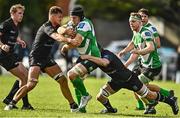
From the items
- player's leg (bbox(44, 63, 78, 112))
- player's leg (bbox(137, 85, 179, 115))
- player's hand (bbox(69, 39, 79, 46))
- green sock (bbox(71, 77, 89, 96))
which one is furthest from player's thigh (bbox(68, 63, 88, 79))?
player's leg (bbox(137, 85, 179, 115))

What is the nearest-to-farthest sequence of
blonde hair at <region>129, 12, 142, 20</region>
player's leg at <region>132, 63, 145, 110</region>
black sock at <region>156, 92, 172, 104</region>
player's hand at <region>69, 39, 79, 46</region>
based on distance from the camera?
player's hand at <region>69, 39, 79, 46</region>, black sock at <region>156, 92, 172, 104</region>, blonde hair at <region>129, 12, 142, 20</region>, player's leg at <region>132, 63, 145, 110</region>

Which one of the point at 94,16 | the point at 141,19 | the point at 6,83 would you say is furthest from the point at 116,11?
the point at 141,19

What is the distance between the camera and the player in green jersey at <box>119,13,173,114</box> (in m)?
17.1

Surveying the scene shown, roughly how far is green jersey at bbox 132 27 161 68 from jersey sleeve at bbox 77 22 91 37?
1583 mm

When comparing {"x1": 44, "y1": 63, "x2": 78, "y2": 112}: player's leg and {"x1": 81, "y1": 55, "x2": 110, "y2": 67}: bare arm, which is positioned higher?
{"x1": 81, "y1": 55, "x2": 110, "y2": 67}: bare arm

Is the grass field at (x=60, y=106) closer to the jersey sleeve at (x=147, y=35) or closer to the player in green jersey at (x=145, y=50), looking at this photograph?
the player in green jersey at (x=145, y=50)

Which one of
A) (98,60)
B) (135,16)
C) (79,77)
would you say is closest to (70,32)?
(98,60)

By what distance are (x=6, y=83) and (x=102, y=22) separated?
36143 millimetres

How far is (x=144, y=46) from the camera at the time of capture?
17406mm

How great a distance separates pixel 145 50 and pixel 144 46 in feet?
2.18

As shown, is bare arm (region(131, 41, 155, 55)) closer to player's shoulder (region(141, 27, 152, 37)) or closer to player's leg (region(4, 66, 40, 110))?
player's shoulder (region(141, 27, 152, 37))

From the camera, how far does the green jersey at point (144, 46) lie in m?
17.2

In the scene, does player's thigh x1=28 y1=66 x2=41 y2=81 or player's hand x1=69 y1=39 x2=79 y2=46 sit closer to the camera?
player's hand x1=69 y1=39 x2=79 y2=46

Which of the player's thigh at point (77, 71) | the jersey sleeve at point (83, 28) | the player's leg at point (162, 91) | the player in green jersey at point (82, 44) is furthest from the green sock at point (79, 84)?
the player's leg at point (162, 91)
